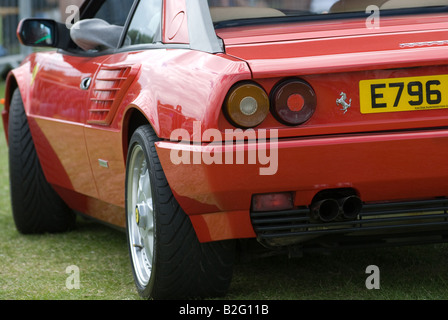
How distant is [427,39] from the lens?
3.32m

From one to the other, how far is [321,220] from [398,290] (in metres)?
0.73

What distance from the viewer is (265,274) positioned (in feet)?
13.9

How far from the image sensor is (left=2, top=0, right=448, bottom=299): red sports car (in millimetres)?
3117

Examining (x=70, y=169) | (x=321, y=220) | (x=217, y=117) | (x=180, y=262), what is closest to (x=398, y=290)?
(x=321, y=220)

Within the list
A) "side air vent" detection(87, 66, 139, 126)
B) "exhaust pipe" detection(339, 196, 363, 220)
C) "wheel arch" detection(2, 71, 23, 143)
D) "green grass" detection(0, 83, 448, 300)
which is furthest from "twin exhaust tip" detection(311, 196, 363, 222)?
"wheel arch" detection(2, 71, 23, 143)

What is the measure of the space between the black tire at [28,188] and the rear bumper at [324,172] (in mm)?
2423

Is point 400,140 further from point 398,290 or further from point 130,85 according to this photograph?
point 130,85

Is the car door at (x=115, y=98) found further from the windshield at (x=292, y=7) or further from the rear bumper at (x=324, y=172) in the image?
the rear bumper at (x=324, y=172)

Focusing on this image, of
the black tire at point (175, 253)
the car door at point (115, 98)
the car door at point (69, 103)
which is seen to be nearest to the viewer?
the black tire at point (175, 253)

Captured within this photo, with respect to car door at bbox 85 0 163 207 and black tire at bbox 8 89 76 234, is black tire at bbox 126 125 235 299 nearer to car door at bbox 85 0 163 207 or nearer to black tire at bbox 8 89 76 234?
car door at bbox 85 0 163 207

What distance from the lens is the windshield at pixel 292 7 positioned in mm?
3816

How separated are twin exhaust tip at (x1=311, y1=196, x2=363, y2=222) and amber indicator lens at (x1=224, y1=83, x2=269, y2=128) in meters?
0.41

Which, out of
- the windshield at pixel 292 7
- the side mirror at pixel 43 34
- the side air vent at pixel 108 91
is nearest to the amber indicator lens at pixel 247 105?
the windshield at pixel 292 7

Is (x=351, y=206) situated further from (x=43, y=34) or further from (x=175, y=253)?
(x=43, y=34)
